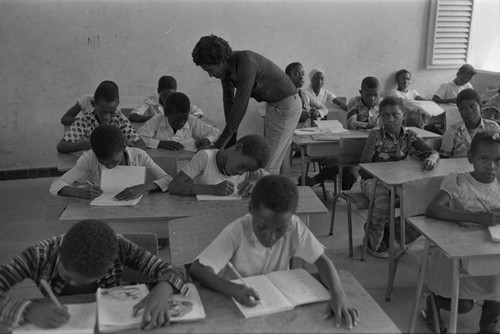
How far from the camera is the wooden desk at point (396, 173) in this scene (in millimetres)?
2834

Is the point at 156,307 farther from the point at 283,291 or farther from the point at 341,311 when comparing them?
the point at 341,311

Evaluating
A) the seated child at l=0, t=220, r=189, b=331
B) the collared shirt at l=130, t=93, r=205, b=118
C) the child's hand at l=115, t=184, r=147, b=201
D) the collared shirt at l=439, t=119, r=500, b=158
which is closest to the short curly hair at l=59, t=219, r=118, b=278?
the seated child at l=0, t=220, r=189, b=331

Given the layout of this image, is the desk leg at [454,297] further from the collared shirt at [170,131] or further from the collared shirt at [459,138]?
the collared shirt at [170,131]

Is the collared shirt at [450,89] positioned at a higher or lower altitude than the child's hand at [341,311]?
higher

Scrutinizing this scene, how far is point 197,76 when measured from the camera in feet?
18.2

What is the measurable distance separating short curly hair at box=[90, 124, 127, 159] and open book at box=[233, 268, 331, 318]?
46.6 inches

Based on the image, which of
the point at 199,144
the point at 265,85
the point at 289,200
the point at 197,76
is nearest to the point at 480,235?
the point at 289,200

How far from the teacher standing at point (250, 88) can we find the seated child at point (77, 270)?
1538 millimetres

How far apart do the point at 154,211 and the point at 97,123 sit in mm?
1451

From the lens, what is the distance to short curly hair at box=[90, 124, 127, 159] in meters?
2.52

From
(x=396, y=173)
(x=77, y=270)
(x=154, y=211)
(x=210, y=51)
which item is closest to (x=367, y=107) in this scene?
(x=396, y=173)

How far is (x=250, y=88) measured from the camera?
10.5 feet

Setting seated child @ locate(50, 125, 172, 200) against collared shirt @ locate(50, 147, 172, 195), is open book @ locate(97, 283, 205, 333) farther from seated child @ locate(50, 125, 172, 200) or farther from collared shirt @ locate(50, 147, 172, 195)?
collared shirt @ locate(50, 147, 172, 195)

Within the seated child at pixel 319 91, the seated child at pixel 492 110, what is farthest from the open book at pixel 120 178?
the seated child at pixel 492 110
